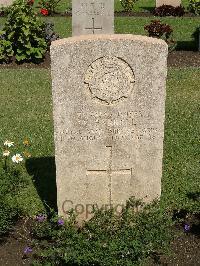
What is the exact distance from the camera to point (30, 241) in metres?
4.48

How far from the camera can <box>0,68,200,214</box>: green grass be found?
5.43m

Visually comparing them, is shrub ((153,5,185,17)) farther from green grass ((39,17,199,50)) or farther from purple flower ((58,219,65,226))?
purple flower ((58,219,65,226))

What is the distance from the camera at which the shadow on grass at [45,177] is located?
209 inches

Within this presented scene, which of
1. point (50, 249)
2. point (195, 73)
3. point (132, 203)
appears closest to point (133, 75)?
point (132, 203)

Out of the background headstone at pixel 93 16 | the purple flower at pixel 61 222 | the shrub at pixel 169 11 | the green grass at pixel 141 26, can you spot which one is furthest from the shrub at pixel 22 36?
the shrub at pixel 169 11

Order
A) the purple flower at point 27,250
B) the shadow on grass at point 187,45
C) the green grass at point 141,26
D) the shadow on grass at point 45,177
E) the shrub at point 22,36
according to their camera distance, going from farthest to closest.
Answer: the green grass at point 141,26
the shadow on grass at point 187,45
the shrub at point 22,36
the shadow on grass at point 45,177
the purple flower at point 27,250

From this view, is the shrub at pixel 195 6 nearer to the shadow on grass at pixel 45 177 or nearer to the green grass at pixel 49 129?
the green grass at pixel 49 129

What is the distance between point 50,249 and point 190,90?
→ 237 inches

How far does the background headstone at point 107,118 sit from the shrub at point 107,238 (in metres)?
0.18

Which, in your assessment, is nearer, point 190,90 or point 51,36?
point 190,90

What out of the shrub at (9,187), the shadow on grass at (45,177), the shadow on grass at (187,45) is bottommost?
the shadow on grass at (45,177)

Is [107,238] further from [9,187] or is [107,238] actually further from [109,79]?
[9,187]

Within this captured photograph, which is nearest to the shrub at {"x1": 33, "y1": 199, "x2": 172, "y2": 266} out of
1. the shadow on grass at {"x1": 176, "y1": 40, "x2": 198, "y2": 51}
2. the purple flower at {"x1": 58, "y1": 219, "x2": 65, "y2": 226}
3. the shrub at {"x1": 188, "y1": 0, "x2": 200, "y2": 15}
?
the purple flower at {"x1": 58, "y1": 219, "x2": 65, "y2": 226}

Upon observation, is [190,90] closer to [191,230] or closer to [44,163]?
[44,163]
